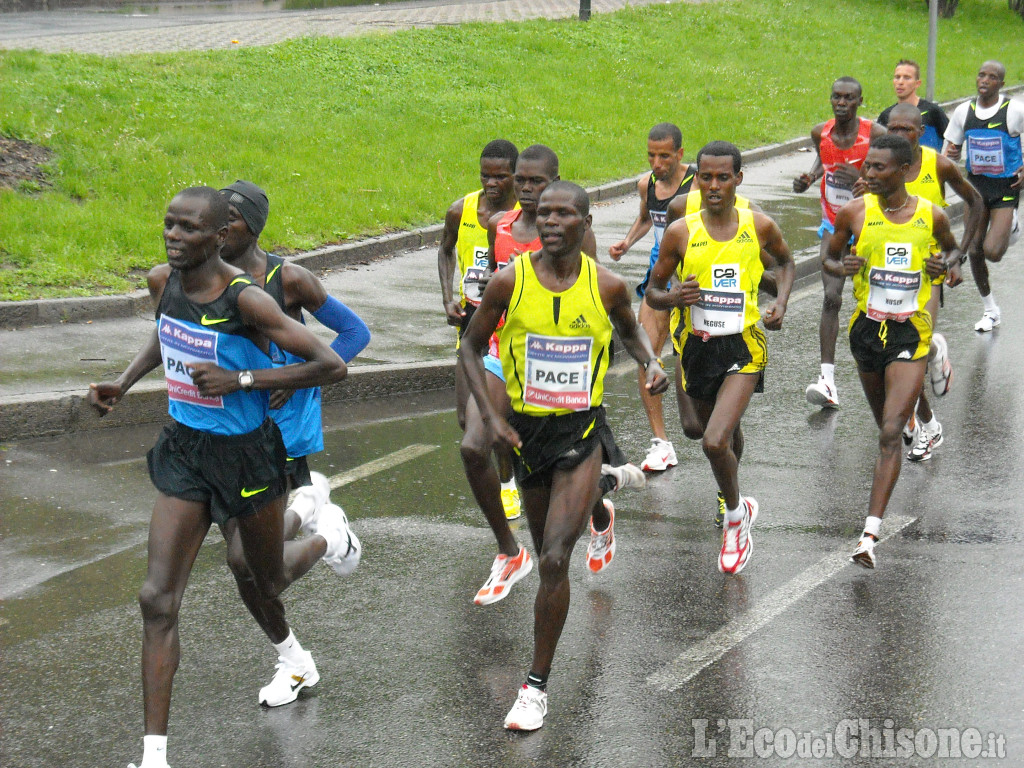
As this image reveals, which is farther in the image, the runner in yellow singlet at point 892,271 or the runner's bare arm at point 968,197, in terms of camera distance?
the runner's bare arm at point 968,197

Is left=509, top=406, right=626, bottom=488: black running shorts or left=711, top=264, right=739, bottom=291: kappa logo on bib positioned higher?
left=711, top=264, right=739, bottom=291: kappa logo on bib

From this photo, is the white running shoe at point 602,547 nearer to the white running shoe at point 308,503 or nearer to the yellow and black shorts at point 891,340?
the white running shoe at point 308,503

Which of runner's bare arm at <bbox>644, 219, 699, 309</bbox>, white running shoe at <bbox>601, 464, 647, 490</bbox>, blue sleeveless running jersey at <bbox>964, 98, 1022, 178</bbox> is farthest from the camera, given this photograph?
blue sleeveless running jersey at <bbox>964, 98, 1022, 178</bbox>

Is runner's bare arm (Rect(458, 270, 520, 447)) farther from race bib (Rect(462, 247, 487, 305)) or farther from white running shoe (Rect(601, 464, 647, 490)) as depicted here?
race bib (Rect(462, 247, 487, 305))

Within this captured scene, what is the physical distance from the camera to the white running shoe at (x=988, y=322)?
11508mm

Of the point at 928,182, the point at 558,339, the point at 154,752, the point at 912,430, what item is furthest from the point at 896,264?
the point at 154,752

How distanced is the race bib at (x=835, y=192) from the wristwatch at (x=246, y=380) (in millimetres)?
6404

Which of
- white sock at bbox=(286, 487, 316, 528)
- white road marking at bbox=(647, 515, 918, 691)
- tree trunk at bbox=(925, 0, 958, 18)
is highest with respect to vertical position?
tree trunk at bbox=(925, 0, 958, 18)

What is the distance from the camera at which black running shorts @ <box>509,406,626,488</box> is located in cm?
520

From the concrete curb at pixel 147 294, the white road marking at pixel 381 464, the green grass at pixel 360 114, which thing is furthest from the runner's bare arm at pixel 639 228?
the green grass at pixel 360 114

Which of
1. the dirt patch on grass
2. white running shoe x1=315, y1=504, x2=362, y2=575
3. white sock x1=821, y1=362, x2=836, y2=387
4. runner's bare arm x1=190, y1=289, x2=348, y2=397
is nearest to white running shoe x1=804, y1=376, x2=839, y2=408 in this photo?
white sock x1=821, y1=362, x2=836, y2=387

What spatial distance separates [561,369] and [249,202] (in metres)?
1.44

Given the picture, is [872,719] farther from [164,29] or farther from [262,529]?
[164,29]

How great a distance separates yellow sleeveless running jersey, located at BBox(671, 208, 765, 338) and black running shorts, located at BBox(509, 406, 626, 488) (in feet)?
4.70
